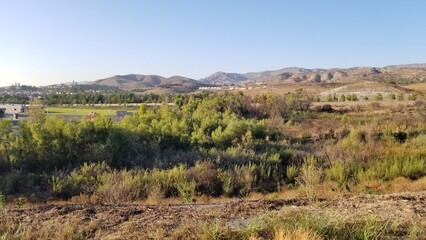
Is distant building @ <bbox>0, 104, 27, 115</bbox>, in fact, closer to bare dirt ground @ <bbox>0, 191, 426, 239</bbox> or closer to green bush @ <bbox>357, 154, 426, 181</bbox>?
green bush @ <bbox>357, 154, 426, 181</bbox>

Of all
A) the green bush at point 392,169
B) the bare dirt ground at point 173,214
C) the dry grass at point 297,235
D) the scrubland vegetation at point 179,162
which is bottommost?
the green bush at point 392,169

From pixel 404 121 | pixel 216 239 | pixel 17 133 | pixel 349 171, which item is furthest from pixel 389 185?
pixel 404 121

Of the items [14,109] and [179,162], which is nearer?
[179,162]

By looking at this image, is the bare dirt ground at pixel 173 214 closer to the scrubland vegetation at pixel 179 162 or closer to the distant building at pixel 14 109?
the scrubland vegetation at pixel 179 162

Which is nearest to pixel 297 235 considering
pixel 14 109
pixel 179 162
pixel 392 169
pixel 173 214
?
pixel 173 214

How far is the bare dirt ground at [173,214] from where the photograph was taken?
5.84m

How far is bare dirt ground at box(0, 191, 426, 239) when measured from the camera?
19.2 feet

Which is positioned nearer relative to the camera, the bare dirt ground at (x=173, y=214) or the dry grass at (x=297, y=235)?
the dry grass at (x=297, y=235)

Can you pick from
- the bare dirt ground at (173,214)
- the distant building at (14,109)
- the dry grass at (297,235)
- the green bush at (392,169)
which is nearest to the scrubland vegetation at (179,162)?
the green bush at (392,169)

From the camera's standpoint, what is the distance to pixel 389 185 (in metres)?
14.5

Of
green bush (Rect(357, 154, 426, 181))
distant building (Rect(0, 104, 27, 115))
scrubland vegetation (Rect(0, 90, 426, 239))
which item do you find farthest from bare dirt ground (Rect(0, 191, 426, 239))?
distant building (Rect(0, 104, 27, 115))

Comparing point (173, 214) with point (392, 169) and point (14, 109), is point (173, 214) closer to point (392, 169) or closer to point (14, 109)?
point (392, 169)

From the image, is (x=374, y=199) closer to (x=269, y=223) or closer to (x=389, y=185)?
(x=269, y=223)

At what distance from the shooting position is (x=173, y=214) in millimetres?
6793
